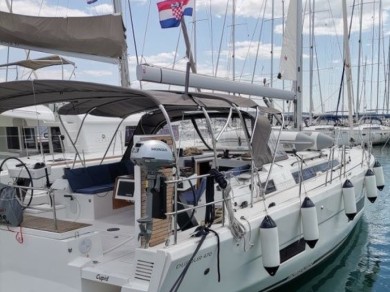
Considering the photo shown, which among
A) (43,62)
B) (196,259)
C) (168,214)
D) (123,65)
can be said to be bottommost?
(196,259)

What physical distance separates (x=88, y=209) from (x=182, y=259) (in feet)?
7.86

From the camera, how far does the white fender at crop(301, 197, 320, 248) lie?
225 inches

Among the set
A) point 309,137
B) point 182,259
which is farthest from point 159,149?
point 309,137

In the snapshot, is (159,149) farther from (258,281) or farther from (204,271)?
(258,281)

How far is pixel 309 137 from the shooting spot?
8.62 m

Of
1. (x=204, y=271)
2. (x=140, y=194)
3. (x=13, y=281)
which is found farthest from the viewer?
(x=13, y=281)

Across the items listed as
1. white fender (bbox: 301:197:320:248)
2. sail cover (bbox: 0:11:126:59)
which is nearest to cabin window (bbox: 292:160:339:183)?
white fender (bbox: 301:197:320:248)

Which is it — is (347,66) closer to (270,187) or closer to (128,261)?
(270,187)

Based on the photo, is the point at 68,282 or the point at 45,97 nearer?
the point at 68,282

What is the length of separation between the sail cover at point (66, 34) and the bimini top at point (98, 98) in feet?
2.56

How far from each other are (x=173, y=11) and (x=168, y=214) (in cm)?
323

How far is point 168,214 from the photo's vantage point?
3963mm

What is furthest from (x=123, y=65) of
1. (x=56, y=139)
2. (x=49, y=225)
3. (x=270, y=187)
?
(x=56, y=139)

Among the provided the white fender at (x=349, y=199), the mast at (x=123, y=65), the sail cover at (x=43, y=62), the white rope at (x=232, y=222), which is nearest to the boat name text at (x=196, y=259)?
the white rope at (x=232, y=222)
